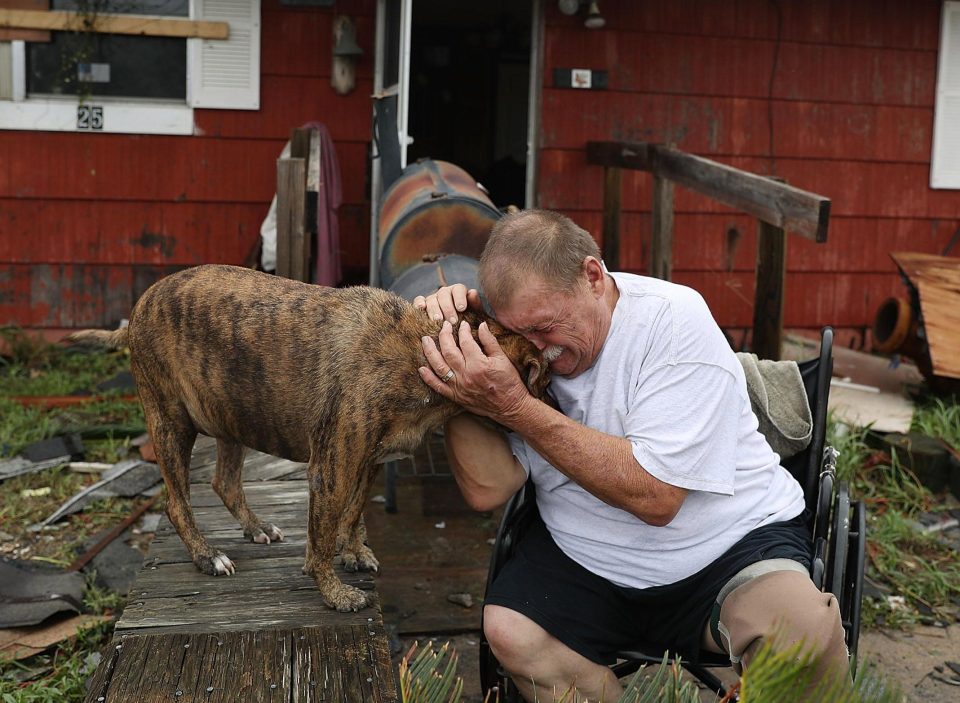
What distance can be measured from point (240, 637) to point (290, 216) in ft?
10.1

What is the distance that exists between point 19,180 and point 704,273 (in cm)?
536

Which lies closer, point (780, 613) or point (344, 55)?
point (780, 613)

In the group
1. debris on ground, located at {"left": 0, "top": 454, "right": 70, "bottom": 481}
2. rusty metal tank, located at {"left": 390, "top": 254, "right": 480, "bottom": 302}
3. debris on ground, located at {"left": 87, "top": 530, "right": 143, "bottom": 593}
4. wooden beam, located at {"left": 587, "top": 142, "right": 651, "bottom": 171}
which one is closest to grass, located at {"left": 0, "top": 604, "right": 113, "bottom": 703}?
debris on ground, located at {"left": 87, "top": 530, "right": 143, "bottom": 593}

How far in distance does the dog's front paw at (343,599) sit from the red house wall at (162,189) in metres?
5.14

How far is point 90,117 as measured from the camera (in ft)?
24.3

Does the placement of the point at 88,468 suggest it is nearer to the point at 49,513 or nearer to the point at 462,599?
the point at 49,513

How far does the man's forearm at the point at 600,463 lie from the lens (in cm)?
241

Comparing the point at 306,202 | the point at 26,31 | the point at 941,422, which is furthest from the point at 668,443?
the point at 26,31

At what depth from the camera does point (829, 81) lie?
8.50m

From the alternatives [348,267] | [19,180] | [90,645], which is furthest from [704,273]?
[90,645]

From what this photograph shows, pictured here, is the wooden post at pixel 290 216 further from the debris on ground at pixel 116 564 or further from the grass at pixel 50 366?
the grass at pixel 50 366

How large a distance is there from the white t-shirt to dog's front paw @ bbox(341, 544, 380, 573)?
2.92 ft

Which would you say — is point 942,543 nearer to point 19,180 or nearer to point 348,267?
point 348,267

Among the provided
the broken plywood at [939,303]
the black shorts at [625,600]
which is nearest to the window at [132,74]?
the broken plywood at [939,303]
